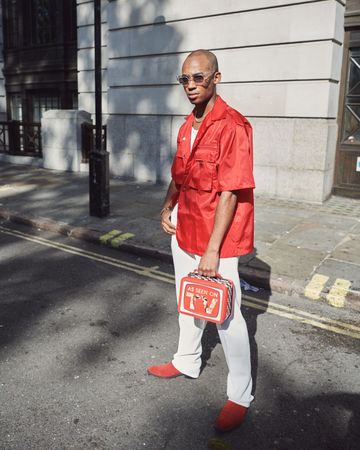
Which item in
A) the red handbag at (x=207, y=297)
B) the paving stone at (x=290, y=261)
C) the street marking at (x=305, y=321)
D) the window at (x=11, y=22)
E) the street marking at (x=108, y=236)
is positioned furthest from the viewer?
the window at (x=11, y=22)

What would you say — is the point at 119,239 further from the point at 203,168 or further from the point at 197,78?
the point at 197,78

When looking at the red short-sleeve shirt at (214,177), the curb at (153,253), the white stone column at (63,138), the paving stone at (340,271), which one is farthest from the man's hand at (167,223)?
the white stone column at (63,138)

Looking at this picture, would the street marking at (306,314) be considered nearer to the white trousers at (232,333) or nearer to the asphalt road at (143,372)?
the asphalt road at (143,372)

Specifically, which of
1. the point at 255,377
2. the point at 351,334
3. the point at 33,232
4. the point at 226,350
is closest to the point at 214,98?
the point at 226,350

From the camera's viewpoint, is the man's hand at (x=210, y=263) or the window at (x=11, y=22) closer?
the man's hand at (x=210, y=263)

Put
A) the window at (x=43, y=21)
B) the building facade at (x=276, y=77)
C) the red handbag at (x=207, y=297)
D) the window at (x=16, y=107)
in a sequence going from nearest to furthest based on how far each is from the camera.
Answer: the red handbag at (x=207, y=297), the building facade at (x=276, y=77), the window at (x=43, y=21), the window at (x=16, y=107)

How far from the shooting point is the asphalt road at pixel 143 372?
9.31ft

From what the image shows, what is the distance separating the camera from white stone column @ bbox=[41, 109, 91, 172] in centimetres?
1393

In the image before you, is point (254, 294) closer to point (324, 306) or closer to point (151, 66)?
point (324, 306)

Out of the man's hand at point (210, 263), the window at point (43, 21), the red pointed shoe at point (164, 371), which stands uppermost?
the window at point (43, 21)

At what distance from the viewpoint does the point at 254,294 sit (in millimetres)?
5199

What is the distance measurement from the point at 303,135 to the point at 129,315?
6.50 m

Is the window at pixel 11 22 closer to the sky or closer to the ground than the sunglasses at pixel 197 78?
closer to the sky

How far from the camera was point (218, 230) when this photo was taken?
268 centimetres
